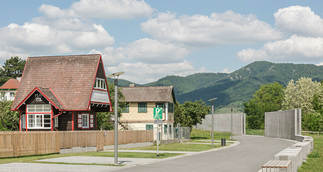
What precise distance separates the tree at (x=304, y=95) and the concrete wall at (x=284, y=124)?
18.4 m

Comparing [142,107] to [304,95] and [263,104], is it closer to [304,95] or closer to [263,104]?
[304,95]

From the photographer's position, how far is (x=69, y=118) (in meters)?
43.0

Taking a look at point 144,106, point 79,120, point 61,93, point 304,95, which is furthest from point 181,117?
point 304,95

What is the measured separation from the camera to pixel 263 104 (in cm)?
13162

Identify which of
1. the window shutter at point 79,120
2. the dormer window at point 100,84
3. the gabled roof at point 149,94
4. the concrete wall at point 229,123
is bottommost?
the concrete wall at point 229,123

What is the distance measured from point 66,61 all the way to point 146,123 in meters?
19.5

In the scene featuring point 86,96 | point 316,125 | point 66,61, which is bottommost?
point 316,125

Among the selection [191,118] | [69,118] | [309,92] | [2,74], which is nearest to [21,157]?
[69,118]

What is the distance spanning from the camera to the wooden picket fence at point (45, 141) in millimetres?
26953

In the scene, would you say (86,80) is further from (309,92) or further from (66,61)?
(309,92)

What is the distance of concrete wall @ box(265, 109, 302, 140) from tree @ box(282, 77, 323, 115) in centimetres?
1839

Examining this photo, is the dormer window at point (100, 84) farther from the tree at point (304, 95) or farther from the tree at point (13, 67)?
the tree at point (13, 67)

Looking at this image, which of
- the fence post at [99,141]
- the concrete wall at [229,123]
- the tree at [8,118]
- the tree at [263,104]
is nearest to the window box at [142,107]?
the tree at [8,118]

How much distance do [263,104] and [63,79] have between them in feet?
315
